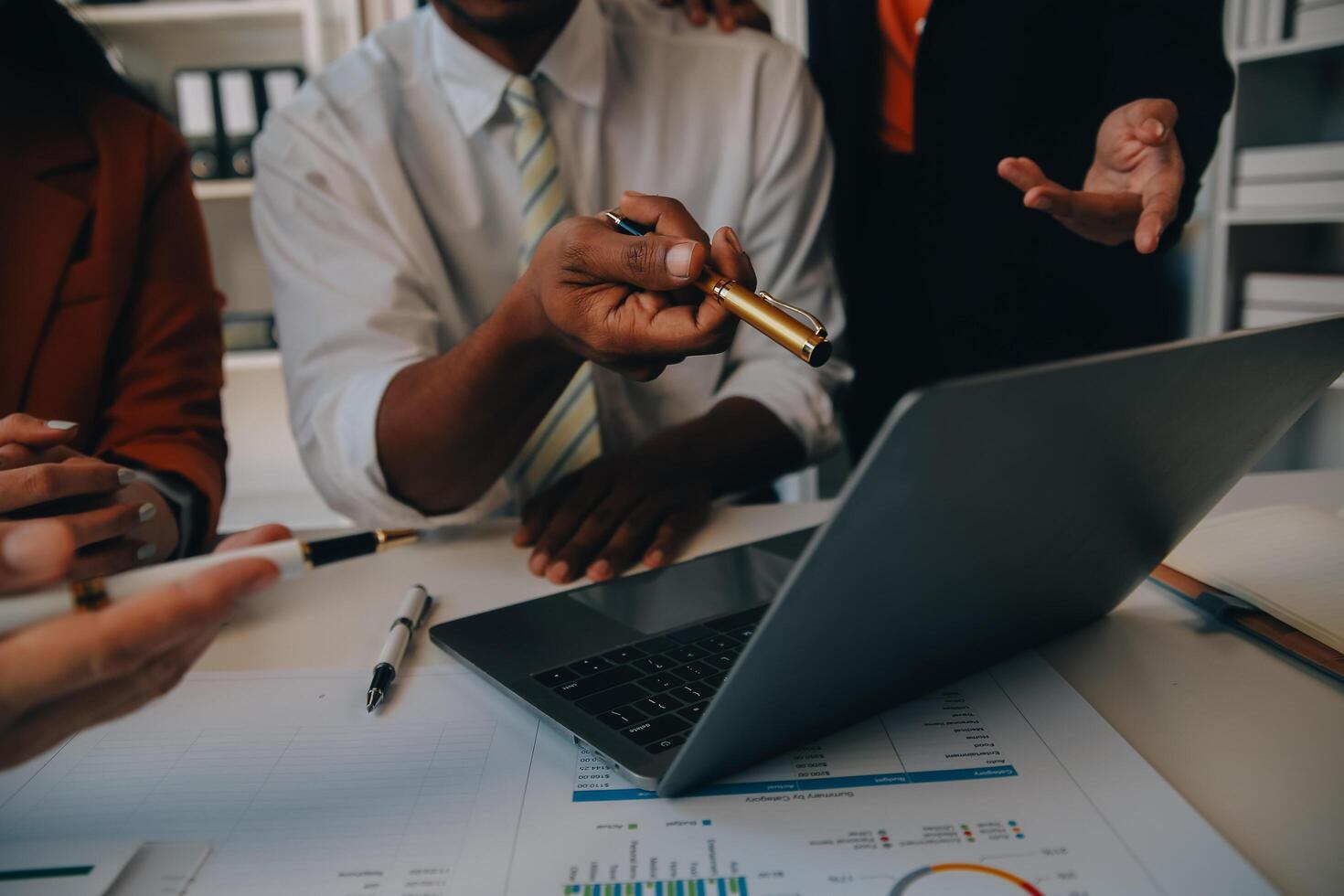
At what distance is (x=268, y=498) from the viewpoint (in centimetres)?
253

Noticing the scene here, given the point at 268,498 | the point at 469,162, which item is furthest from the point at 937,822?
the point at 268,498

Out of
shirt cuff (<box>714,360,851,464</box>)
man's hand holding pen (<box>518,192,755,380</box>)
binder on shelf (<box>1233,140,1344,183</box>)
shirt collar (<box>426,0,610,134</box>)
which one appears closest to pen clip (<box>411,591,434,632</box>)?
man's hand holding pen (<box>518,192,755,380</box>)

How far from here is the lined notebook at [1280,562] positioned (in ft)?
1.85

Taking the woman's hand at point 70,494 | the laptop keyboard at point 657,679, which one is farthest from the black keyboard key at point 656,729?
the woman's hand at point 70,494

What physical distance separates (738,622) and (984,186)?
2.74ft

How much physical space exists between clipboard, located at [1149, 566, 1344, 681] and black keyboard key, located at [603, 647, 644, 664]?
36 centimetres

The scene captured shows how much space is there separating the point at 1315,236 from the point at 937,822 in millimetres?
2126

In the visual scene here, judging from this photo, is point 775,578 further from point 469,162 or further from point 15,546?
point 469,162

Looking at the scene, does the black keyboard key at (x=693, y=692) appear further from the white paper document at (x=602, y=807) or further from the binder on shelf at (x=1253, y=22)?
the binder on shelf at (x=1253, y=22)

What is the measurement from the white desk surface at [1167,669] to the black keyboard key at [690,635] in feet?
0.48

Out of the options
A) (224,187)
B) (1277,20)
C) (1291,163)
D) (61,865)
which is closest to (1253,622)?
(61,865)

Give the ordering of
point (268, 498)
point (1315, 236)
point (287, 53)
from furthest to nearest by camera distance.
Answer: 1. point (268, 498)
2. point (287, 53)
3. point (1315, 236)

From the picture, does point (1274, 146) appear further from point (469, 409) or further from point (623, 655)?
point (623, 655)

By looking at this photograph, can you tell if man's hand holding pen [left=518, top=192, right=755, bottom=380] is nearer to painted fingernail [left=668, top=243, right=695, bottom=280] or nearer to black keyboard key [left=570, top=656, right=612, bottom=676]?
painted fingernail [left=668, top=243, right=695, bottom=280]
